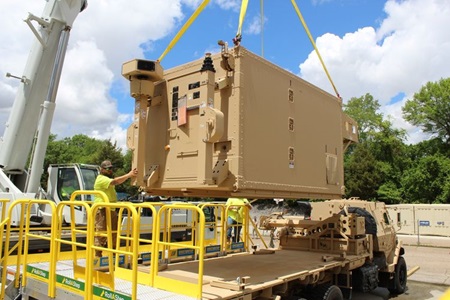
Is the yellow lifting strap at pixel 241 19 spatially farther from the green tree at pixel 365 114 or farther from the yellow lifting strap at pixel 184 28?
the green tree at pixel 365 114

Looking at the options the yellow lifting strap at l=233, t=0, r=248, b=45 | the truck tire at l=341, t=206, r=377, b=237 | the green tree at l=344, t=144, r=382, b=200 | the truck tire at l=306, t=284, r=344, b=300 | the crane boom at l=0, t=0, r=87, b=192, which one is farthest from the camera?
the green tree at l=344, t=144, r=382, b=200

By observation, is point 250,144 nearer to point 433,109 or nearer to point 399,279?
point 399,279

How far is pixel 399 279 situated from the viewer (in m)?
9.17

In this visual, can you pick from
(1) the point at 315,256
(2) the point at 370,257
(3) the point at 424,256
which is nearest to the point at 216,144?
(1) the point at 315,256

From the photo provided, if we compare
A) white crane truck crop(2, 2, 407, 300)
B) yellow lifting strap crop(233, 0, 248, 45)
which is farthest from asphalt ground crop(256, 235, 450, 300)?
yellow lifting strap crop(233, 0, 248, 45)

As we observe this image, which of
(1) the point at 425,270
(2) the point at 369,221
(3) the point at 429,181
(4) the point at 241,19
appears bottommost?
(1) the point at 425,270

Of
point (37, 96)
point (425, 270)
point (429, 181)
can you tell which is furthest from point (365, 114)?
point (37, 96)

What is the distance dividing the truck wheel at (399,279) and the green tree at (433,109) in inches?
1311

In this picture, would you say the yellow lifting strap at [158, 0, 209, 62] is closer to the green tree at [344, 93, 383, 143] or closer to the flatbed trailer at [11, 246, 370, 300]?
the flatbed trailer at [11, 246, 370, 300]

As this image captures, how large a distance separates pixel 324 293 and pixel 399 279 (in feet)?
13.8

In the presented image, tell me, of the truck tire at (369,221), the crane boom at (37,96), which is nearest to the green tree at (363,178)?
the truck tire at (369,221)

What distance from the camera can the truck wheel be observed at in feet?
29.5

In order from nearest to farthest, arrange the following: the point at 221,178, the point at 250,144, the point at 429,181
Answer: the point at 221,178 < the point at 250,144 < the point at 429,181

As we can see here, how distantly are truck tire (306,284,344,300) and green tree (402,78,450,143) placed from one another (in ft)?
122
